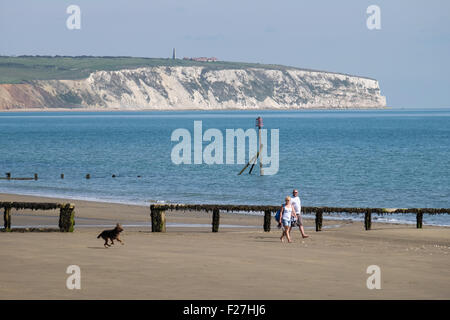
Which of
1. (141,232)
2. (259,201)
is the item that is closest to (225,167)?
(259,201)

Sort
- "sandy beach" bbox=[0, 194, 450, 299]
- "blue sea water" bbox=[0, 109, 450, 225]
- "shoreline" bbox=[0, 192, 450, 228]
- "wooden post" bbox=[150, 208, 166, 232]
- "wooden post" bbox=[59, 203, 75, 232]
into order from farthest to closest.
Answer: "blue sea water" bbox=[0, 109, 450, 225] < "shoreline" bbox=[0, 192, 450, 228] < "wooden post" bbox=[150, 208, 166, 232] < "wooden post" bbox=[59, 203, 75, 232] < "sandy beach" bbox=[0, 194, 450, 299]

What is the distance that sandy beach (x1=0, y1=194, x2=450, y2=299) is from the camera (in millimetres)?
16000

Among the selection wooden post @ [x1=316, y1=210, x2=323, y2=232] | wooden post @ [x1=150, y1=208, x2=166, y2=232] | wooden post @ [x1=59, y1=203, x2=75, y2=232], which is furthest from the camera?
wooden post @ [x1=316, y1=210, x2=323, y2=232]

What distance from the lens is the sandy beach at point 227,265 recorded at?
16000 millimetres

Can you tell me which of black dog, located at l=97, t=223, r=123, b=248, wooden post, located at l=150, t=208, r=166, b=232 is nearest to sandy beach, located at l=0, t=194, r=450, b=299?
black dog, located at l=97, t=223, r=123, b=248

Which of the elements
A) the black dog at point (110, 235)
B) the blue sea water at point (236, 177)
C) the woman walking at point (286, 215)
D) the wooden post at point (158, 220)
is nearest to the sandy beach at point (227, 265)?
the black dog at point (110, 235)

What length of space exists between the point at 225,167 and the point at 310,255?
59.3 meters

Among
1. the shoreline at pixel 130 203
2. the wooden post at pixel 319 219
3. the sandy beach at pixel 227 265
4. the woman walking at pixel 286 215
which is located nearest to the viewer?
the sandy beach at pixel 227 265

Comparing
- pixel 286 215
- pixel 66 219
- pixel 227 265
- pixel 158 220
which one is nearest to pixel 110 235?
pixel 66 219

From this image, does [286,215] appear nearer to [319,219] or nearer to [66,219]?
[319,219]

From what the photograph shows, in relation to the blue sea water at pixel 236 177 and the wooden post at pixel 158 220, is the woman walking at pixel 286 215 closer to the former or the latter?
the wooden post at pixel 158 220

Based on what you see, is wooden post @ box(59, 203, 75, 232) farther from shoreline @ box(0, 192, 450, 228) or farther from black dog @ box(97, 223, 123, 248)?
shoreline @ box(0, 192, 450, 228)

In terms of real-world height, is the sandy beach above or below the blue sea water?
below

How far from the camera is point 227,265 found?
19.3 meters
